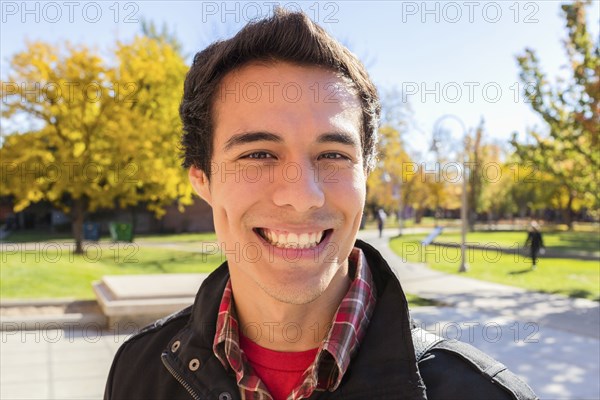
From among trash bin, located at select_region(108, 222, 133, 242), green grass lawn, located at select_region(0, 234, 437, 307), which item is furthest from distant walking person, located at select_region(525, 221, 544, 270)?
trash bin, located at select_region(108, 222, 133, 242)

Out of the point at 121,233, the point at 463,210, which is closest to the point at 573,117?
the point at 463,210

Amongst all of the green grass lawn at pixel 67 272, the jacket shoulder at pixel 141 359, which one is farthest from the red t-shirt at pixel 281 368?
the green grass lawn at pixel 67 272

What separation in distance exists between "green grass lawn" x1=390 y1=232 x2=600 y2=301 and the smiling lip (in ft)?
47.8

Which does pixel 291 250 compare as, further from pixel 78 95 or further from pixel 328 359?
pixel 78 95

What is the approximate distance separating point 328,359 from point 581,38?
1584 cm

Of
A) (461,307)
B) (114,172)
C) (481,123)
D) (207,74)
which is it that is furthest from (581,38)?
(481,123)

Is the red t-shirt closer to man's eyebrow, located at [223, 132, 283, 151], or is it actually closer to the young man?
the young man

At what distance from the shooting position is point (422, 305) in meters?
13.0

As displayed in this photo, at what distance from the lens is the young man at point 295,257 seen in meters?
1.49

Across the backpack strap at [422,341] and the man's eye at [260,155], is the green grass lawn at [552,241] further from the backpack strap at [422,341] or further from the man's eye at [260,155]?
the man's eye at [260,155]

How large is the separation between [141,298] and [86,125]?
959 cm

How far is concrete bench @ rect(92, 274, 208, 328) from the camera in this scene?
9.41m

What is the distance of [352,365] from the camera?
1528 mm

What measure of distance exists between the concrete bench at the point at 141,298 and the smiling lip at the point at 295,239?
24.9 ft
